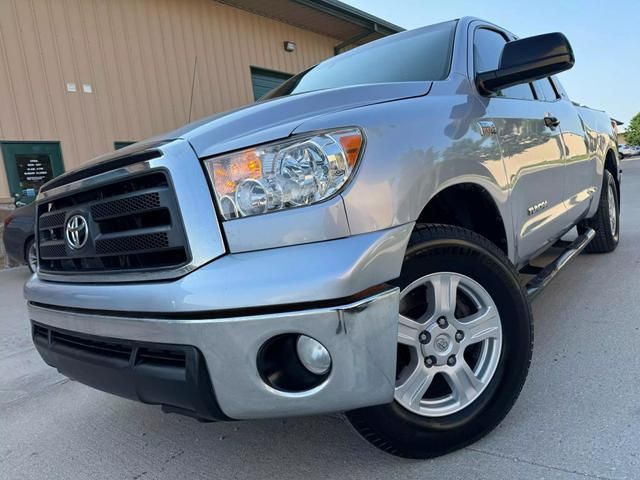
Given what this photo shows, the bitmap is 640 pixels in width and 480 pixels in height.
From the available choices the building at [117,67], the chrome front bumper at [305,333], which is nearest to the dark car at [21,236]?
the building at [117,67]

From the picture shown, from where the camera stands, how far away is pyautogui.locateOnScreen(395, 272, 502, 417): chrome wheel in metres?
1.80

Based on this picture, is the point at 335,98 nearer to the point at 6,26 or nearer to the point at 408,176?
the point at 408,176

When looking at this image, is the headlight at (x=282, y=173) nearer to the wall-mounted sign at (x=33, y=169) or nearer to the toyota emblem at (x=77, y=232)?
the toyota emblem at (x=77, y=232)

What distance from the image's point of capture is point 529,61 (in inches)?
91.7

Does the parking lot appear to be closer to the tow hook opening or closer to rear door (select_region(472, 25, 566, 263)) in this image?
the tow hook opening

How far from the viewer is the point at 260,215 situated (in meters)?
1.56

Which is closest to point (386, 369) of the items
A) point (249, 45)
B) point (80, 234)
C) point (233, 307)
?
point (233, 307)

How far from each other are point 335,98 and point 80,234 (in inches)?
44.2

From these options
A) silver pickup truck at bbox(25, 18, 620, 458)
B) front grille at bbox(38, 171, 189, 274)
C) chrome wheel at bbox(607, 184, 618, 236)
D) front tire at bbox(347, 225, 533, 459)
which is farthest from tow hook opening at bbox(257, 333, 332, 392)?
chrome wheel at bbox(607, 184, 618, 236)

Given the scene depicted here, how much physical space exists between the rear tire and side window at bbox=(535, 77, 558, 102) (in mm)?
1441

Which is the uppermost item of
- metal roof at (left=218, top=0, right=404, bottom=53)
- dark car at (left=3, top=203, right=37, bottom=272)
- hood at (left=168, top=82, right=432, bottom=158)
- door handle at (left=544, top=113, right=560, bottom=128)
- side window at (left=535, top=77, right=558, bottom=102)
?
metal roof at (left=218, top=0, right=404, bottom=53)

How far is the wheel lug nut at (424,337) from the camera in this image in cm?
183

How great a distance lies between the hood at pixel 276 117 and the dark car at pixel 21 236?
6.01m

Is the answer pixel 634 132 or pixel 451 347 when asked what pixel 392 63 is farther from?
pixel 634 132
